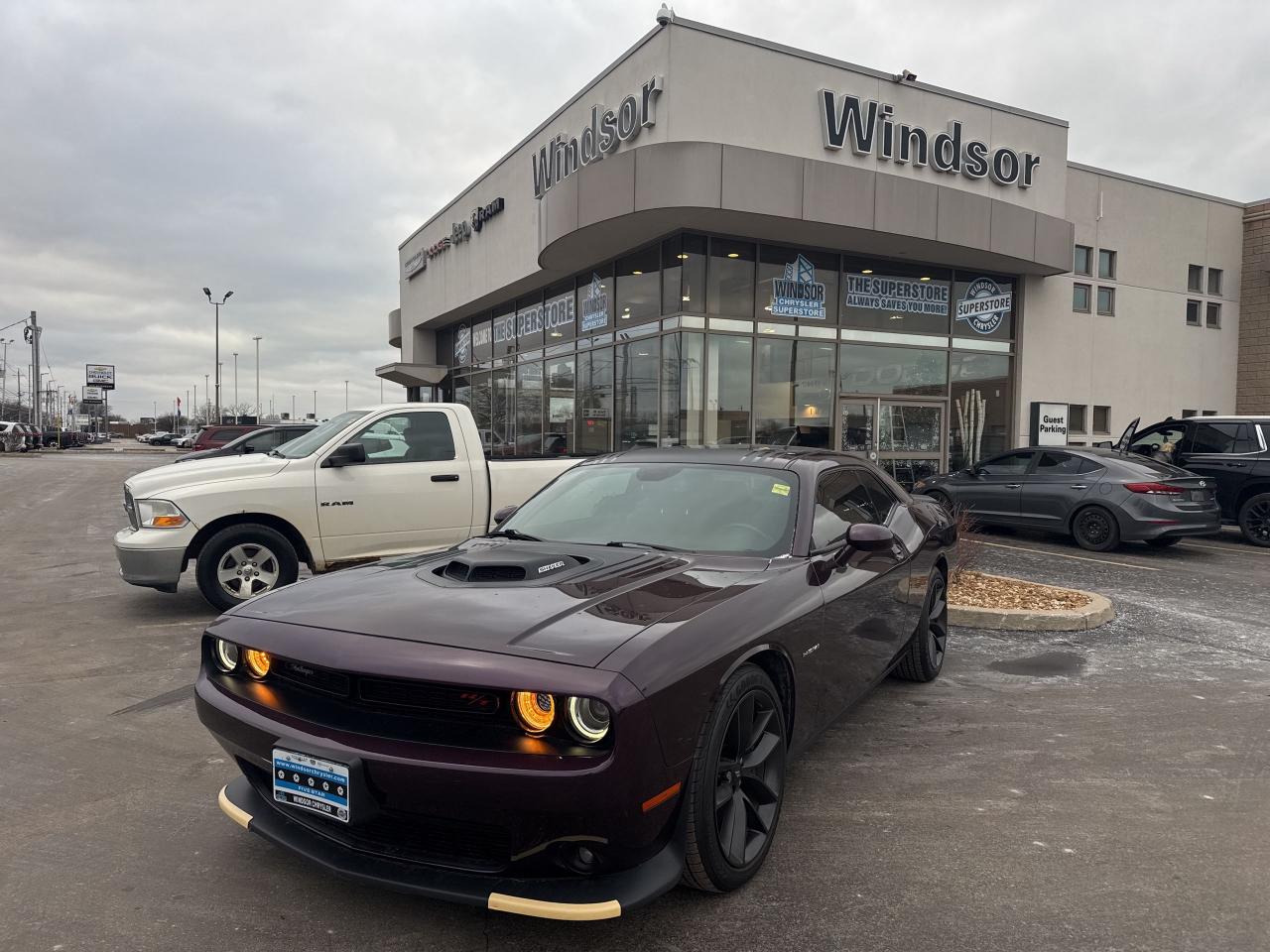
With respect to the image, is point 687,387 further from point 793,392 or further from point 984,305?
point 984,305

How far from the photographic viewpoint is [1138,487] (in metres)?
10.3

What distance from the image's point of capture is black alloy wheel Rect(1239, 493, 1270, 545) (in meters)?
11.4

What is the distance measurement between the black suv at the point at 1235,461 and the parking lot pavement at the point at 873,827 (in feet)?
22.2

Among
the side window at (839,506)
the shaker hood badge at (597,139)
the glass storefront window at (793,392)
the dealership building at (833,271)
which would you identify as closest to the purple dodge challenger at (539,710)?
the side window at (839,506)

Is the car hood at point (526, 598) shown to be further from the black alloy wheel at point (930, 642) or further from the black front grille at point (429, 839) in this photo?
the black alloy wheel at point (930, 642)

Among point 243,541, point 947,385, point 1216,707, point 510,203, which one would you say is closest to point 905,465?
point 947,385

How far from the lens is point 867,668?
12.8ft

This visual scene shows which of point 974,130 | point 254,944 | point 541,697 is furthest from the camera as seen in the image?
point 974,130

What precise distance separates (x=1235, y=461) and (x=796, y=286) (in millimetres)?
7474

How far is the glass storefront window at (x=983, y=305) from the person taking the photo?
1692cm

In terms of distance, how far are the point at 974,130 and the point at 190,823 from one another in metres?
16.9

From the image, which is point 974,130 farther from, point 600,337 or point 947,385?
point 600,337

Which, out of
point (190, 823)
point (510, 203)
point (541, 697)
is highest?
point (510, 203)

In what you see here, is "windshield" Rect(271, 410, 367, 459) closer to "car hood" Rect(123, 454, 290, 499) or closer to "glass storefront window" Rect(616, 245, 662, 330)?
"car hood" Rect(123, 454, 290, 499)
